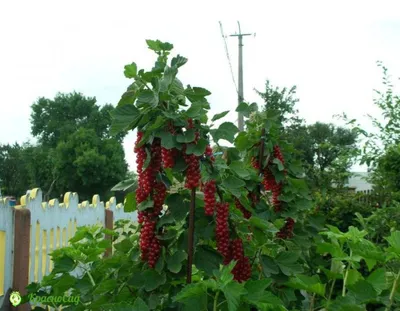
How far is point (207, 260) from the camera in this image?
2.16 metres

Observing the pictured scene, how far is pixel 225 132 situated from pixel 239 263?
0.49 m

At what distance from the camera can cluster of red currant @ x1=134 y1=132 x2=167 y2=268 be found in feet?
6.98

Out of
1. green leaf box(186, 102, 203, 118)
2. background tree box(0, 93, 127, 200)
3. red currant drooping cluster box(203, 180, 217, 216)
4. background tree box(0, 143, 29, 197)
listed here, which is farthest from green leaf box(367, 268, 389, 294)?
background tree box(0, 143, 29, 197)

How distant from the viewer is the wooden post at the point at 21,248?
4.59 metres

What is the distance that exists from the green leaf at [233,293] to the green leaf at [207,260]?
0.38 metres

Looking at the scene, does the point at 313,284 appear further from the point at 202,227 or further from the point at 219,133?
the point at 219,133

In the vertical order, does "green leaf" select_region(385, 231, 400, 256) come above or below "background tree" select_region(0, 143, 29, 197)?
below

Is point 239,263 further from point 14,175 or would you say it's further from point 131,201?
point 14,175

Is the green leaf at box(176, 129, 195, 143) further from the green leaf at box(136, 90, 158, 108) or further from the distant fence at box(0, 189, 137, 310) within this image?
the distant fence at box(0, 189, 137, 310)

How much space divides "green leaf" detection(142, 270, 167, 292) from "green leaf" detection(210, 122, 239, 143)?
0.52 metres

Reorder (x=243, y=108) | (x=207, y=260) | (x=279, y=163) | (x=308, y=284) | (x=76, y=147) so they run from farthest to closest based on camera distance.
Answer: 1. (x=76, y=147)
2. (x=279, y=163)
3. (x=243, y=108)
4. (x=308, y=284)
5. (x=207, y=260)

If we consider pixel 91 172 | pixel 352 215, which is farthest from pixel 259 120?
pixel 91 172

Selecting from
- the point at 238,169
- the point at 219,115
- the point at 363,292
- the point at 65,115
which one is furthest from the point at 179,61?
the point at 65,115

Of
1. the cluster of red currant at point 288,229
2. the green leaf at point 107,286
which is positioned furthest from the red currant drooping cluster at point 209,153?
the cluster of red currant at point 288,229
